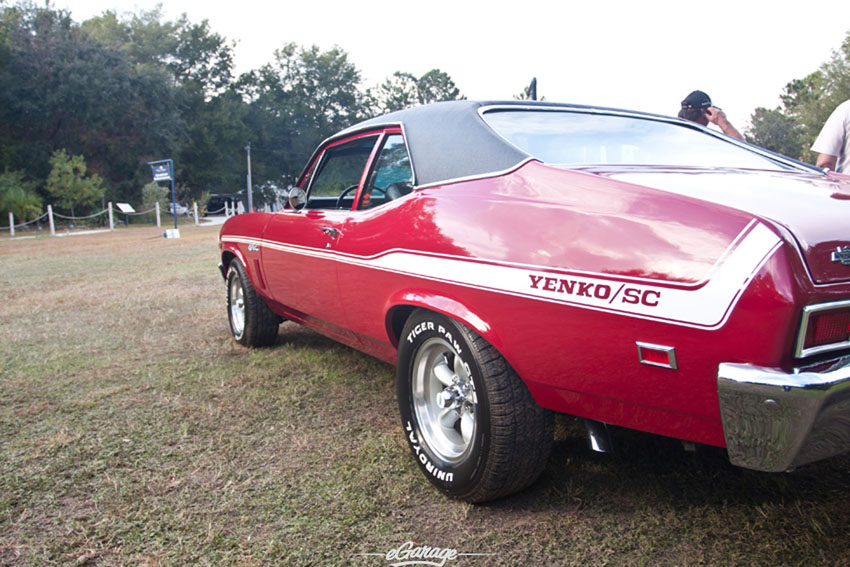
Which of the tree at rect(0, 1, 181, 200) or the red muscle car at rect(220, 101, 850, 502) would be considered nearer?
the red muscle car at rect(220, 101, 850, 502)

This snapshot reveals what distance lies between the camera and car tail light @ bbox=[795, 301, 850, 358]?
151 centimetres

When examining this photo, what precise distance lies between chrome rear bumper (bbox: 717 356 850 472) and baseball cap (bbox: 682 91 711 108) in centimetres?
360

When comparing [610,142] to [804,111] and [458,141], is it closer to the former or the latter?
[458,141]

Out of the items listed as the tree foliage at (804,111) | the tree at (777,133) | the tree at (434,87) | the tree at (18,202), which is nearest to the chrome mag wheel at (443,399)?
the tree at (18,202)

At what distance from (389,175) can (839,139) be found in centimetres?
321

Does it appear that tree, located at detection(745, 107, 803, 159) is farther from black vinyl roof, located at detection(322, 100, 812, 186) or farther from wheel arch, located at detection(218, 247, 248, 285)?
black vinyl roof, located at detection(322, 100, 812, 186)

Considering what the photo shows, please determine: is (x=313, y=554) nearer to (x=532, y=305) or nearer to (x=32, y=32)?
(x=532, y=305)

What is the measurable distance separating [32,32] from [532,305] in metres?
41.5

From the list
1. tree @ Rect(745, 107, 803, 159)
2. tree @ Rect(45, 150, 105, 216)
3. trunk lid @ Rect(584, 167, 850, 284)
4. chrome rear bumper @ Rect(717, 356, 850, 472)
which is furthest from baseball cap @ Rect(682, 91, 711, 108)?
tree @ Rect(745, 107, 803, 159)

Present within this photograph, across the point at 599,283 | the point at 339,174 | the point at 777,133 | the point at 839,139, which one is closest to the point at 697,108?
the point at 839,139

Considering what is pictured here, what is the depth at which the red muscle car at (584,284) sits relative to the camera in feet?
5.02

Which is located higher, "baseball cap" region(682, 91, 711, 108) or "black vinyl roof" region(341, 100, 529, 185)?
"baseball cap" region(682, 91, 711, 108)

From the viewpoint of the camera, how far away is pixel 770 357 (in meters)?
1.50

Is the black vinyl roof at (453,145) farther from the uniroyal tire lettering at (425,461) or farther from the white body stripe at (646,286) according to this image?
the uniroyal tire lettering at (425,461)
